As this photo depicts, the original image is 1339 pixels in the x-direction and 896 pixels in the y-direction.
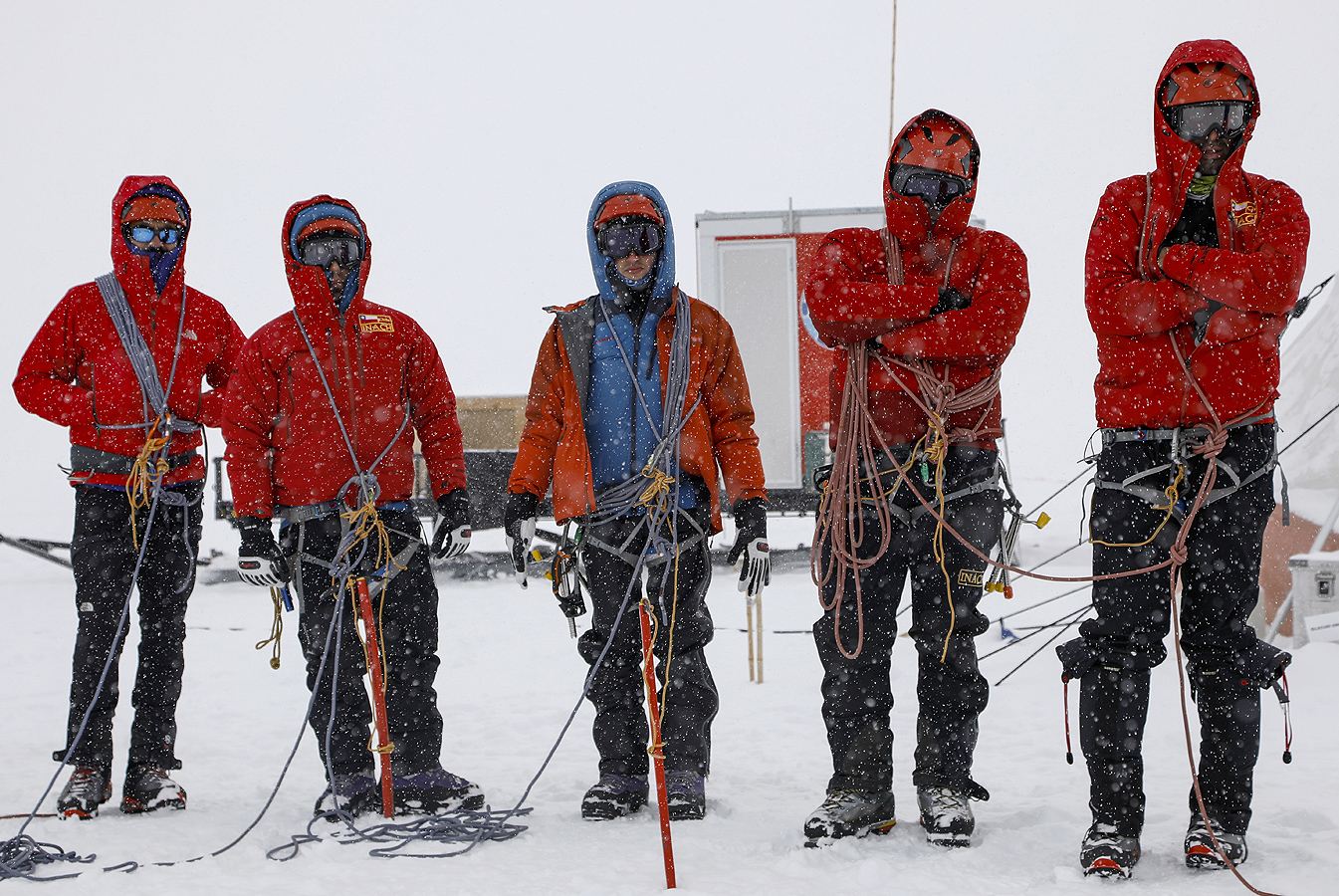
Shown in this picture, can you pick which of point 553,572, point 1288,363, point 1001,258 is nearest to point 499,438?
point 1288,363

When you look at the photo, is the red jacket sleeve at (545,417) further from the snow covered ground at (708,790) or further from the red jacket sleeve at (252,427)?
the snow covered ground at (708,790)

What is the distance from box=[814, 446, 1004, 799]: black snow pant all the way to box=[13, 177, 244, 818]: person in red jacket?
7.85 ft

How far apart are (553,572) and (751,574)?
0.68 meters

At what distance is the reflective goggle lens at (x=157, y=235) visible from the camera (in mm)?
4008

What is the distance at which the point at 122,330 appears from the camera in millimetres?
3965

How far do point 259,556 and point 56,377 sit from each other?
1.17 m

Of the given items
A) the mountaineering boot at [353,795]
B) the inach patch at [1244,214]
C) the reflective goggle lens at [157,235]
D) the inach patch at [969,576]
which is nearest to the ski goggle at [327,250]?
the reflective goggle lens at [157,235]

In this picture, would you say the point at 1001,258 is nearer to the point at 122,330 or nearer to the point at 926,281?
the point at 926,281

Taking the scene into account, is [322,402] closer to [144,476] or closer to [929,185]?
[144,476]

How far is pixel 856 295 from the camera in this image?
3107 mm

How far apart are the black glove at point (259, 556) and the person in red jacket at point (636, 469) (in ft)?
2.67

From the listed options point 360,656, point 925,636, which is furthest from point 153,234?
point 925,636

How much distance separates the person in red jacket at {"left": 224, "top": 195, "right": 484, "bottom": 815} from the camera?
3.67 metres

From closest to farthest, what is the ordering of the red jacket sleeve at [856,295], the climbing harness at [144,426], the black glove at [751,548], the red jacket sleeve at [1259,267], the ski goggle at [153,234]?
the red jacket sleeve at [1259,267]
the red jacket sleeve at [856,295]
the black glove at [751,548]
the climbing harness at [144,426]
the ski goggle at [153,234]
